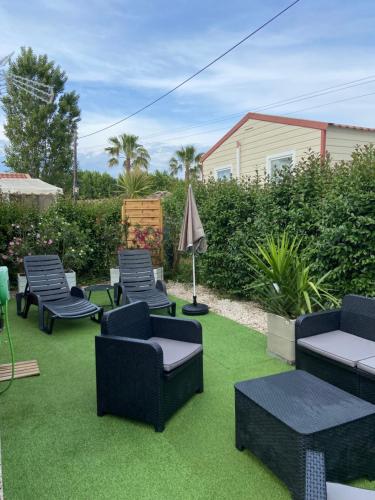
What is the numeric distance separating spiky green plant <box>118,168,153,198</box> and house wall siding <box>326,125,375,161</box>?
22.7 feet

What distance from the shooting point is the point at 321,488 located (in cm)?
137

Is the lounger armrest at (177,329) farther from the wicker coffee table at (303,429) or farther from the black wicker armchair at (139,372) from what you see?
the wicker coffee table at (303,429)

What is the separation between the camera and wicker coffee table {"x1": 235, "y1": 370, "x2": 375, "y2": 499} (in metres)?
1.95

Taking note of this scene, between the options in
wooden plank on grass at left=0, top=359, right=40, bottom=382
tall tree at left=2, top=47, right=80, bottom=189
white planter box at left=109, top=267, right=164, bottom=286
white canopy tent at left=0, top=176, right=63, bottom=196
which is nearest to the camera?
wooden plank on grass at left=0, top=359, right=40, bottom=382

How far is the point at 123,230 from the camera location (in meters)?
8.45

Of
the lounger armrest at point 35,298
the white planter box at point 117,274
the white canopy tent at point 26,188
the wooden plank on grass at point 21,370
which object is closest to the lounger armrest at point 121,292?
the lounger armrest at point 35,298

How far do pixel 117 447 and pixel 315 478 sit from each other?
5.05 feet

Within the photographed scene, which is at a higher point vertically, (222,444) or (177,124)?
(177,124)

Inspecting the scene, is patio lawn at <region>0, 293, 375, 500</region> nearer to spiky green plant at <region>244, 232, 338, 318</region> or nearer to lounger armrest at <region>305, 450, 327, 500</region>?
spiky green plant at <region>244, 232, 338, 318</region>

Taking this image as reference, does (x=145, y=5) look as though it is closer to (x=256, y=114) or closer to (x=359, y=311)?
(x=256, y=114)

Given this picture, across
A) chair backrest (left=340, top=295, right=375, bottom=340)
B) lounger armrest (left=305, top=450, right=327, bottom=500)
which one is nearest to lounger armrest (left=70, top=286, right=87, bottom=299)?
chair backrest (left=340, top=295, right=375, bottom=340)

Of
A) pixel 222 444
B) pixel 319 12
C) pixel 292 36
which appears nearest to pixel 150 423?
pixel 222 444

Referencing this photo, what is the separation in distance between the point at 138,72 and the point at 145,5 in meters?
3.60

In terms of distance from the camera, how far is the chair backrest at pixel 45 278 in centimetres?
549
